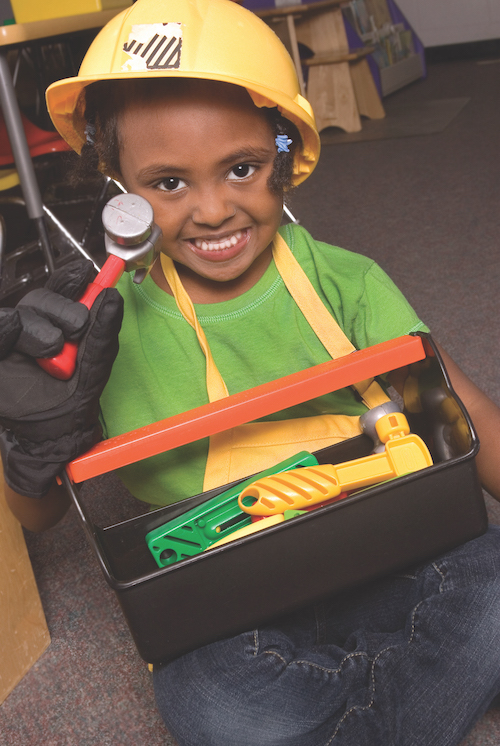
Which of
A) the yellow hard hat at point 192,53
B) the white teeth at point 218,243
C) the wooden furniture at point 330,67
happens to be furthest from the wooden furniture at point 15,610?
the wooden furniture at point 330,67

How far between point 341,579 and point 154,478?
0.81ft

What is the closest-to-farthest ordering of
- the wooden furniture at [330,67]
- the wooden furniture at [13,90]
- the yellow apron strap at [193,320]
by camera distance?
the yellow apron strap at [193,320] → the wooden furniture at [13,90] → the wooden furniture at [330,67]

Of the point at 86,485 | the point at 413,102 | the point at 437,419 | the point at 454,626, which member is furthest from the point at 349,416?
the point at 413,102

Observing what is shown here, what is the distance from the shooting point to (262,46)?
633 millimetres

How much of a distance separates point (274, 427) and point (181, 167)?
0.90ft

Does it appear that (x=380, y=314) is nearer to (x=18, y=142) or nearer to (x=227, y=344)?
(x=227, y=344)

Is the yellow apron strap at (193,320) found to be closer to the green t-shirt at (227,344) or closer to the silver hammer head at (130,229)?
the green t-shirt at (227,344)

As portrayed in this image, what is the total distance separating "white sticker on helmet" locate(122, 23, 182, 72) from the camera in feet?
1.94

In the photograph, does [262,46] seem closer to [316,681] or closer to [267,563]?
[267,563]

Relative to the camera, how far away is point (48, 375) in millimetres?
562

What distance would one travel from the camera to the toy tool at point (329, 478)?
594 millimetres

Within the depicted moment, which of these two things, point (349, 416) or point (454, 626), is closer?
point (454, 626)

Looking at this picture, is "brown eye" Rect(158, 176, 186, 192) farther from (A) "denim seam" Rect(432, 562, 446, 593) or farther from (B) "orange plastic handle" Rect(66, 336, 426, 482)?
(A) "denim seam" Rect(432, 562, 446, 593)

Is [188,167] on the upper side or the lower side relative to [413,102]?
upper
